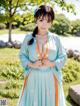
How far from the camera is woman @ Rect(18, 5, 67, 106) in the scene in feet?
13.1

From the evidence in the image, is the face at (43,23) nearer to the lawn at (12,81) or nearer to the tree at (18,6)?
the lawn at (12,81)

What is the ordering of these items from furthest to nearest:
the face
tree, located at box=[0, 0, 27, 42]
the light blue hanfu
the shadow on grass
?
tree, located at box=[0, 0, 27, 42]
the shadow on grass
the light blue hanfu
the face

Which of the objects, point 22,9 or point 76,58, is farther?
point 22,9

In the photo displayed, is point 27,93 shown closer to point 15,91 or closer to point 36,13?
point 36,13

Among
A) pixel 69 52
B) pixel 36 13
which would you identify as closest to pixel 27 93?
pixel 36 13

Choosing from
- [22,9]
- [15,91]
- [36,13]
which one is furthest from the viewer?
[22,9]

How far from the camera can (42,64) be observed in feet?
13.1

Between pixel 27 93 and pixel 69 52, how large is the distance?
8.43 metres

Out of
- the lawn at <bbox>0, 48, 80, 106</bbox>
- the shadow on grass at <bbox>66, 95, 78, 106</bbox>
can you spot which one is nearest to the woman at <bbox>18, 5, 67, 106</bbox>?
the lawn at <bbox>0, 48, 80, 106</bbox>

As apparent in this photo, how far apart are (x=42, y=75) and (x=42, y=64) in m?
0.15

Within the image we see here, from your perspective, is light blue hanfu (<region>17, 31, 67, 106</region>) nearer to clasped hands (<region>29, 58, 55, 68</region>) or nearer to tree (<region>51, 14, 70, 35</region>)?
clasped hands (<region>29, 58, 55, 68</region>)

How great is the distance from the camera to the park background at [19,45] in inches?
283

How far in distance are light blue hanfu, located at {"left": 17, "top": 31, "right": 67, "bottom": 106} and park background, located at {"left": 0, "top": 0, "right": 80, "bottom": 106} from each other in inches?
73.1

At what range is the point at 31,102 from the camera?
4168 millimetres
